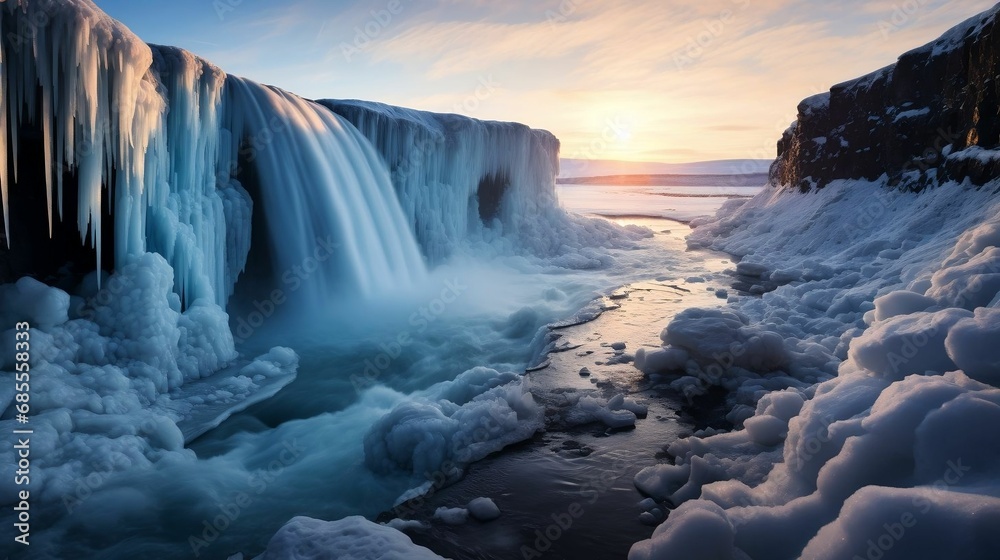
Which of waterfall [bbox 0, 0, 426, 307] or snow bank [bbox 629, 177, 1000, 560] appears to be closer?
snow bank [bbox 629, 177, 1000, 560]

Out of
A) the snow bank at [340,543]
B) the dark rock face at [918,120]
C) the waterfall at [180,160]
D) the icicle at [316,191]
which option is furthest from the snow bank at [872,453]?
the dark rock face at [918,120]

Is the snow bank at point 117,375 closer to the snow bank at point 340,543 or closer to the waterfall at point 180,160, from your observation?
the waterfall at point 180,160

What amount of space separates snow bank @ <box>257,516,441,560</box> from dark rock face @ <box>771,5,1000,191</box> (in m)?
12.5

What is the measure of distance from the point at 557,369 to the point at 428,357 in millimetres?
2385

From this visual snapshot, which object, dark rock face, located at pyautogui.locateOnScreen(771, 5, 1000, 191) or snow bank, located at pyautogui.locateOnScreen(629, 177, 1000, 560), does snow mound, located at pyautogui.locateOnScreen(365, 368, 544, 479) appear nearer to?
snow bank, located at pyautogui.locateOnScreen(629, 177, 1000, 560)

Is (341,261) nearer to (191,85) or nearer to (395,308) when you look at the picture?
(395,308)

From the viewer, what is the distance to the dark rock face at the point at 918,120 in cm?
1091

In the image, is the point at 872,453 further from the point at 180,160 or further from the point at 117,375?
the point at 180,160

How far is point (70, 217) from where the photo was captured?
6.05 meters

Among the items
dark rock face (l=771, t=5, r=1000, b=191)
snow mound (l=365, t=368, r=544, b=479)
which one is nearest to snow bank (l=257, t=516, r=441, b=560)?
snow mound (l=365, t=368, r=544, b=479)

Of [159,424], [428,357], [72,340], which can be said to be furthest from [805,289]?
[72,340]

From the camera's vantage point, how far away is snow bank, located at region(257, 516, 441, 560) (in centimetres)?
278

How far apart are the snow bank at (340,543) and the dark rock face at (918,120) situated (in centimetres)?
1251

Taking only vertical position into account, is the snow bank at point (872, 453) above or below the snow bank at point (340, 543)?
above
